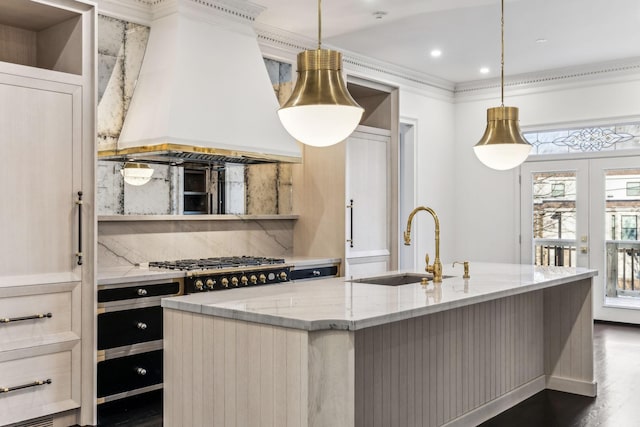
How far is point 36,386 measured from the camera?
334 cm

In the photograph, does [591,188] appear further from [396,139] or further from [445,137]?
[396,139]

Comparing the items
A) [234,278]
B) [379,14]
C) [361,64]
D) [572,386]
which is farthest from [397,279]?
[361,64]

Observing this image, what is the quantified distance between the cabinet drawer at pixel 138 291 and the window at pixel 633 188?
516cm

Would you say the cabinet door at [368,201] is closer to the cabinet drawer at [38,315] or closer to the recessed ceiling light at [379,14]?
the recessed ceiling light at [379,14]

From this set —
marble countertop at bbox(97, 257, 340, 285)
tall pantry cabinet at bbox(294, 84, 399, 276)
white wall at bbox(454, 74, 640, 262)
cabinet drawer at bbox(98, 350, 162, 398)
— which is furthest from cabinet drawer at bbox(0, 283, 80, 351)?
white wall at bbox(454, 74, 640, 262)

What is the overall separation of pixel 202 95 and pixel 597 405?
332cm

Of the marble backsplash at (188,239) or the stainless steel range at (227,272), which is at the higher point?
the marble backsplash at (188,239)

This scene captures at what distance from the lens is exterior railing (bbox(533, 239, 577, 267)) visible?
7.21m

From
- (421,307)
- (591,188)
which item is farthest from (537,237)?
(421,307)

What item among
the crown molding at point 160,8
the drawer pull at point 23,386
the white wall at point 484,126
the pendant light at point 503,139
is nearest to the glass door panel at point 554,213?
the white wall at point 484,126

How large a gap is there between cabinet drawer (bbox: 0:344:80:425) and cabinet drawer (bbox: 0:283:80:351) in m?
0.11

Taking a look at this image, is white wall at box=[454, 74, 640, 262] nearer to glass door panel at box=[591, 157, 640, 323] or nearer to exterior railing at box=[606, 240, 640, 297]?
glass door panel at box=[591, 157, 640, 323]

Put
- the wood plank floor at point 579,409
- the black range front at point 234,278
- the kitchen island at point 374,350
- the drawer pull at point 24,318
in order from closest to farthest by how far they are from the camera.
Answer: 1. the kitchen island at point 374,350
2. the drawer pull at point 24,318
3. the wood plank floor at point 579,409
4. the black range front at point 234,278

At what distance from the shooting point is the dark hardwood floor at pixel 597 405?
12.0 ft
